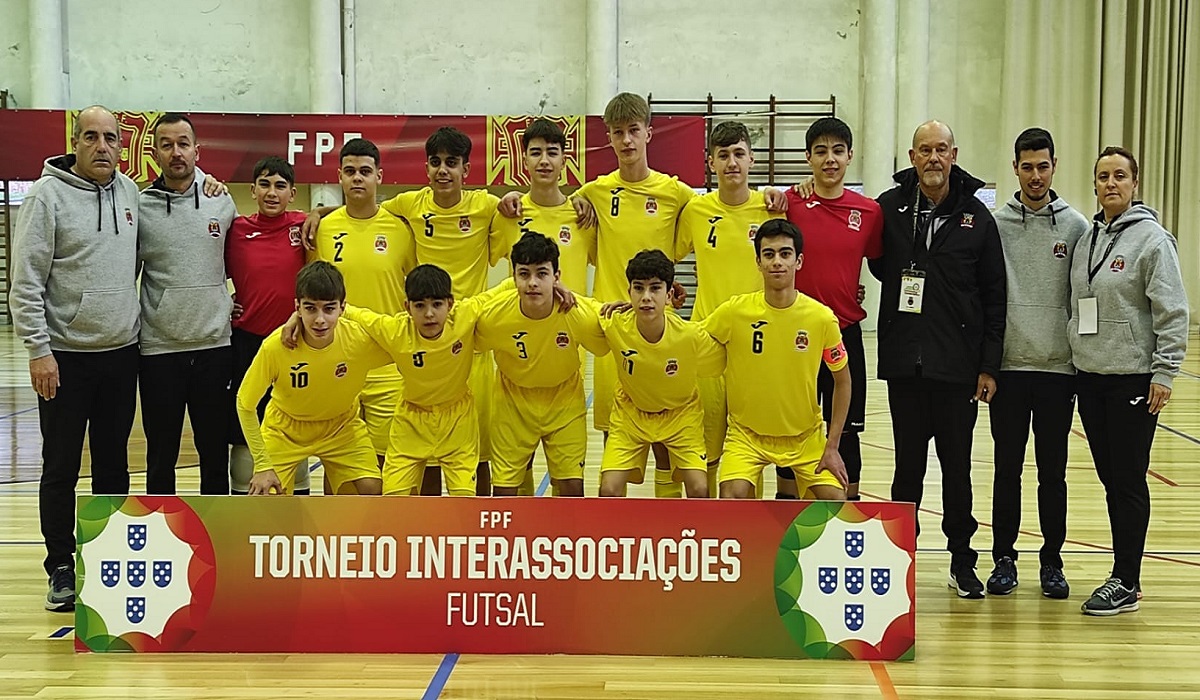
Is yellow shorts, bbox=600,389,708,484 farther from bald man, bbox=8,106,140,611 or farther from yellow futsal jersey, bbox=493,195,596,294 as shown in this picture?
bald man, bbox=8,106,140,611

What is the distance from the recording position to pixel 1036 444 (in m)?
4.66

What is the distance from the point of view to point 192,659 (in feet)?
12.4

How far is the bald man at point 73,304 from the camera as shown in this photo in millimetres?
4289

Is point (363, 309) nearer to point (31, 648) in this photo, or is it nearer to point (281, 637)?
point (281, 637)

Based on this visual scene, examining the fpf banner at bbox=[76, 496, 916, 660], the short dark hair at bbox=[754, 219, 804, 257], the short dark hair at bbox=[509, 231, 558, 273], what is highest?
the short dark hair at bbox=[754, 219, 804, 257]

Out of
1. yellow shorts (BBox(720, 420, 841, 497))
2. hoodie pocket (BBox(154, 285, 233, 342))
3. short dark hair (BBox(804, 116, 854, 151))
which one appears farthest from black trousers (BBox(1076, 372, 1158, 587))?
hoodie pocket (BBox(154, 285, 233, 342))

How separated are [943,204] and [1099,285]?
69 centimetres

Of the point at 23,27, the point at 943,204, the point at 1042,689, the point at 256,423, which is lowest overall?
the point at 1042,689

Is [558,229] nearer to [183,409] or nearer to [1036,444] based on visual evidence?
[183,409]

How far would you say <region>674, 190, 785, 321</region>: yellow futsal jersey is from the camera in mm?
4918

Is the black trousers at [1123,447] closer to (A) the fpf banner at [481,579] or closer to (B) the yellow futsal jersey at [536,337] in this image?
(A) the fpf banner at [481,579]

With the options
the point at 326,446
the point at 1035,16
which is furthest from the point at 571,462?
the point at 1035,16

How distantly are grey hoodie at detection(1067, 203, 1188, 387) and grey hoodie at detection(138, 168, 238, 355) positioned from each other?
355cm

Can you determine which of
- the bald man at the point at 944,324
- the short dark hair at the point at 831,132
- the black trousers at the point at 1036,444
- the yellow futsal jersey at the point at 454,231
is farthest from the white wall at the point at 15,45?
the black trousers at the point at 1036,444
